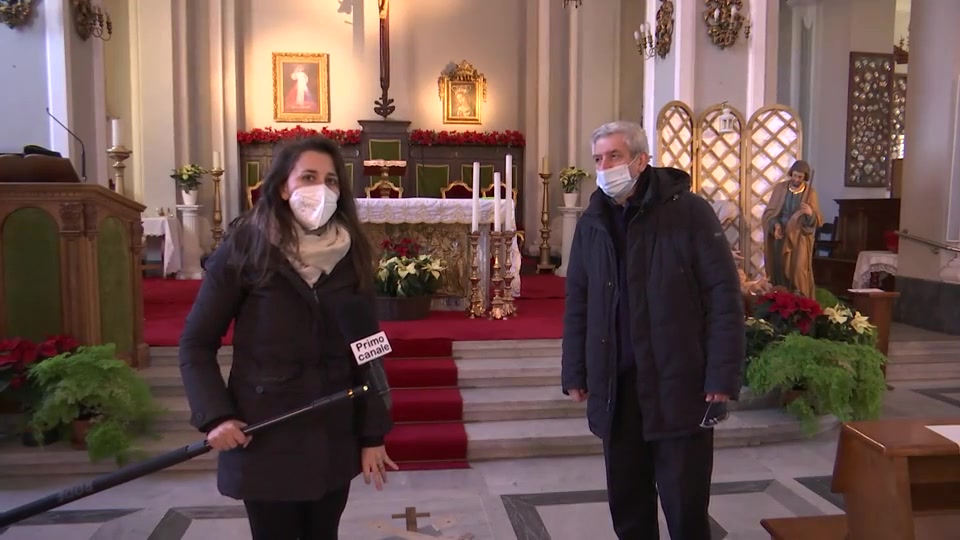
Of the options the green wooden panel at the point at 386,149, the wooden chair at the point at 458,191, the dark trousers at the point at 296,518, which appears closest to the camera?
the dark trousers at the point at 296,518

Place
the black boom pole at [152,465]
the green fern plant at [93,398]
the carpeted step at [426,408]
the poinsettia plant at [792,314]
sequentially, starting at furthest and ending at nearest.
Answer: the poinsettia plant at [792,314], the carpeted step at [426,408], the green fern plant at [93,398], the black boom pole at [152,465]

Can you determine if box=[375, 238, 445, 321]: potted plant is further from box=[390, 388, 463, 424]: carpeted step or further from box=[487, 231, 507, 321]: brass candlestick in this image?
box=[390, 388, 463, 424]: carpeted step

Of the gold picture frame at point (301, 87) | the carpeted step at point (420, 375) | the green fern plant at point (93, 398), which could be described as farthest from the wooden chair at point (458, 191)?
the green fern plant at point (93, 398)

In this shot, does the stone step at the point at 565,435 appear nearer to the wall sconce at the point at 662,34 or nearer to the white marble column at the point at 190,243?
the wall sconce at the point at 662,34

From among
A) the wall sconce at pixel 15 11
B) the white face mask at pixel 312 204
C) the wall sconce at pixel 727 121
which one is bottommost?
the white face mask at pixel 312 204

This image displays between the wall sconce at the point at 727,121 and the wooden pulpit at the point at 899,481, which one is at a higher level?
the wall sconce at the point at 727,121

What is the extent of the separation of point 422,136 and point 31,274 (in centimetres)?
793

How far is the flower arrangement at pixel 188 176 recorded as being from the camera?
9.80m

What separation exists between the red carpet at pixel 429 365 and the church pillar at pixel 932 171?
3832 millimetres

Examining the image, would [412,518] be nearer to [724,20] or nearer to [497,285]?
[497,285]

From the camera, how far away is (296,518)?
79.2 inches

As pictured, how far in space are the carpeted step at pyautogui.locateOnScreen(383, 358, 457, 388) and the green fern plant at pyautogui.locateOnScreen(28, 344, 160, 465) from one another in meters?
1.58

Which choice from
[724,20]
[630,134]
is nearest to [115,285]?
[630,134]

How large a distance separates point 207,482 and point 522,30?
10.2m
